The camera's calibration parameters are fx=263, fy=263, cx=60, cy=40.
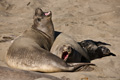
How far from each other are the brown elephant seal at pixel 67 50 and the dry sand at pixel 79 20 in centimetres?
39

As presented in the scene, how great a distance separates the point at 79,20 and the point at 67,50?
3.81m

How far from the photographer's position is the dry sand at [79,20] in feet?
18.8

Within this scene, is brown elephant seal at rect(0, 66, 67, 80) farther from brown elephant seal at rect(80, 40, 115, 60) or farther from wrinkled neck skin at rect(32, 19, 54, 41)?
wrinkled neck skin at rect(32, 19, 54, 41)

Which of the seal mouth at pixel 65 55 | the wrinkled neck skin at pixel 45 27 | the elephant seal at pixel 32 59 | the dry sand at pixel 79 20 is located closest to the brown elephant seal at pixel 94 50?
the dry sand at pixel 79 20

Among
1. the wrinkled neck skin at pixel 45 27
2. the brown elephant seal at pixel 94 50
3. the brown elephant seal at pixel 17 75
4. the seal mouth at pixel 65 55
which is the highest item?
the brown elephant seal at pixel 17 75

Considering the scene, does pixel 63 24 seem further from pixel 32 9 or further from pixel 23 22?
pixel 32 9

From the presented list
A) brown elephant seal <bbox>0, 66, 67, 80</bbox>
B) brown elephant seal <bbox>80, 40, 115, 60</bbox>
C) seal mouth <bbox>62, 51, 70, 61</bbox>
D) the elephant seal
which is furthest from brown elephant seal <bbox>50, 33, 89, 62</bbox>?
brown elephant seal <bbox>0, 66, 67, 80</bbox>

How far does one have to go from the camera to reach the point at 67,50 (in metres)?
5.04

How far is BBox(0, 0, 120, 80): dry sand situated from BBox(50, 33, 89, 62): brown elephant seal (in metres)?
0.39

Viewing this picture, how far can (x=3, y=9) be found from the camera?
31.9 feet

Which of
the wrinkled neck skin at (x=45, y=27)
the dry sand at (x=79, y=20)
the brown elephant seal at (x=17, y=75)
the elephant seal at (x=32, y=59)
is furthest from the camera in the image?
the wrinkled neck skin at (x=45, y=27)

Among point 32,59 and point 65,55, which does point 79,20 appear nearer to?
point 65,55

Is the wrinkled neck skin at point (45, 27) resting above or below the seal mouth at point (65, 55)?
above

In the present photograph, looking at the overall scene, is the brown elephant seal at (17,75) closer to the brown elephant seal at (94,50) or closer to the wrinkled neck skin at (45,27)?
the brown elephant seal at (94,50)
